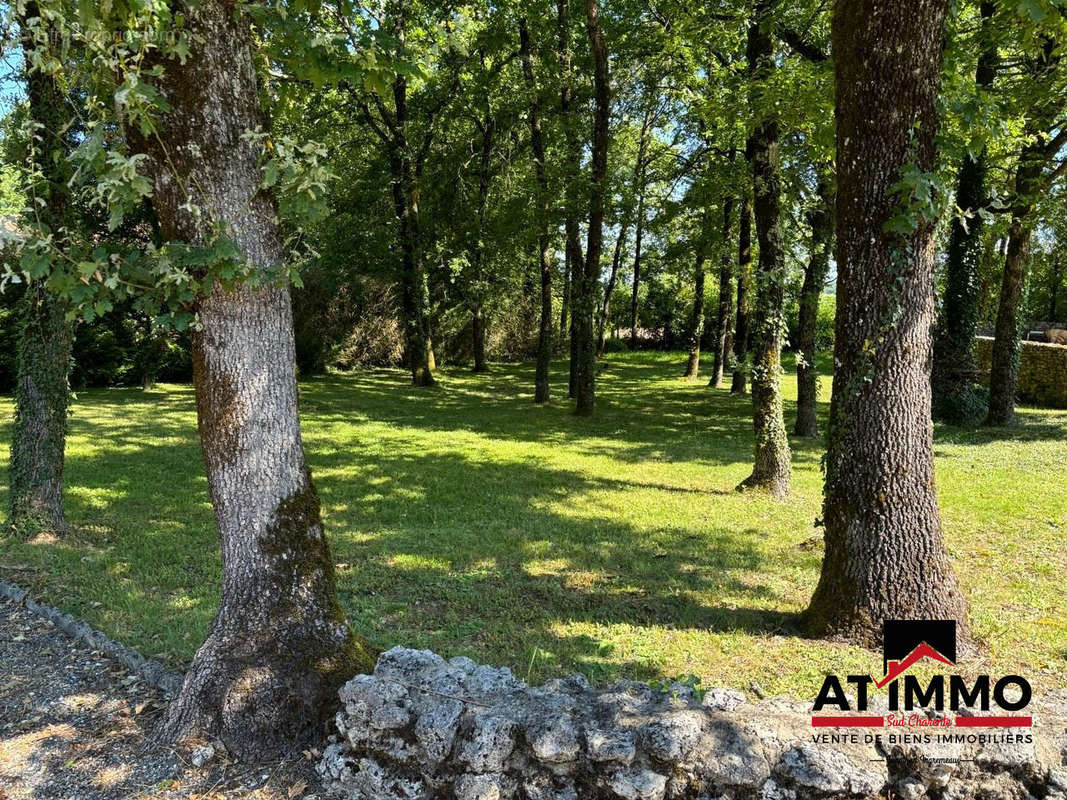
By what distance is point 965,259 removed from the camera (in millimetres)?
11578

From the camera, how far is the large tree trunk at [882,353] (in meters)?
3.48

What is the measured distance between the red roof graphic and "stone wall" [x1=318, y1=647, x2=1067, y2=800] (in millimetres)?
852

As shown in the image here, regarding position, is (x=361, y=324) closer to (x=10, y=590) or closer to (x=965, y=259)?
(x=965, y=259)

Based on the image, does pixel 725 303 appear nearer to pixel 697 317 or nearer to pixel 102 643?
pixel 697 317

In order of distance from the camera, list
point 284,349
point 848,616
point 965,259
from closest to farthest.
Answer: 1. point 284,349
2. point 848,616
3. point 965,259

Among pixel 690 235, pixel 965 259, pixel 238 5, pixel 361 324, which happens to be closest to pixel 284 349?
pixel 238 5

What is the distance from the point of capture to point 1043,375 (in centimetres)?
1402

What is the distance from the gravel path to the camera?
2.58 m

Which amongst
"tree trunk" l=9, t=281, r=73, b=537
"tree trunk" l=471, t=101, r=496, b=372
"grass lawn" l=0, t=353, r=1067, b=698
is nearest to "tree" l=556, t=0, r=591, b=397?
"tree trunk" l=471, t=101, r=496, b=372

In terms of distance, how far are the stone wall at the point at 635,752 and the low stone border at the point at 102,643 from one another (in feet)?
4.00

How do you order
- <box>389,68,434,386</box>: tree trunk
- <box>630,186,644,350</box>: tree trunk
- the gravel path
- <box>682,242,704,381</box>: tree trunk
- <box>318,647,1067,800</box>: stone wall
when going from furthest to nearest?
<box>389,68,434,386</box>: tree trunk < <box>682,242,704,381</box>: tree trunk < <box>630,186,644,350</box>: tree trunk < the gravel path < <box>318,647,1067,800</box>: stone wall

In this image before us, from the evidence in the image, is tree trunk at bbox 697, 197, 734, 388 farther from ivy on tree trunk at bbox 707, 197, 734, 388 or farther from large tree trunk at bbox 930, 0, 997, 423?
large tree trunk at bbox 930, 0, 997, 423

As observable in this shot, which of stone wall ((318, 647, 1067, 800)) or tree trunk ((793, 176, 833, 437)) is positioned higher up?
tree trunk ((793, 176, 833, 437))

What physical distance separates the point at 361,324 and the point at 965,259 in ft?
53.3
